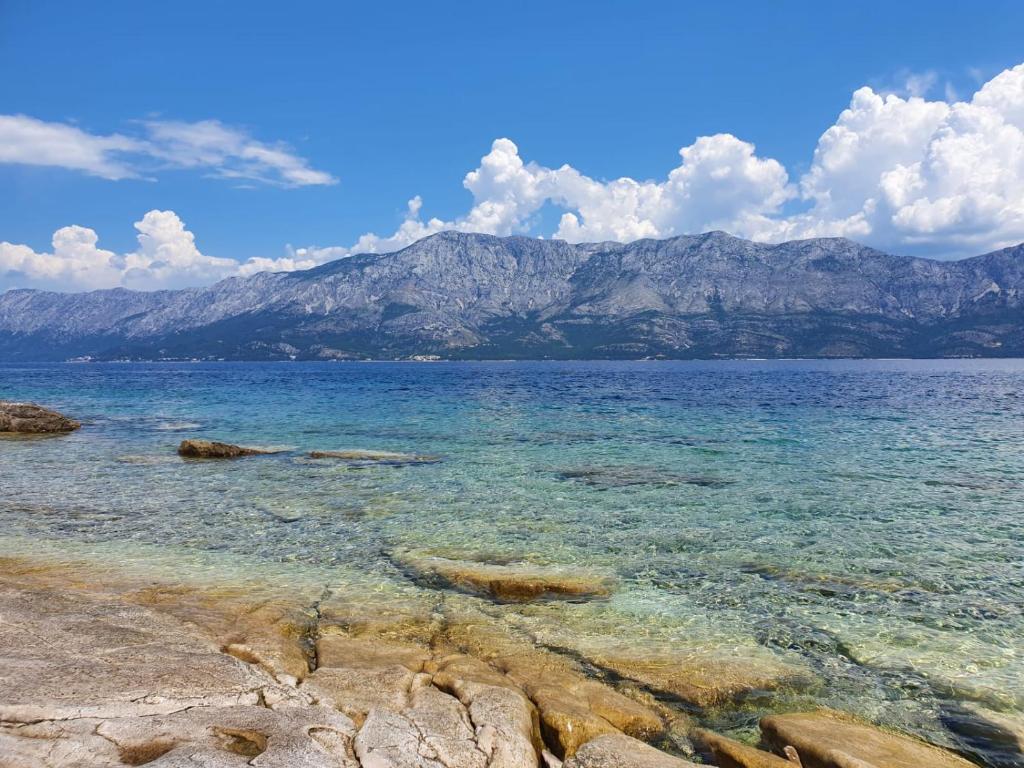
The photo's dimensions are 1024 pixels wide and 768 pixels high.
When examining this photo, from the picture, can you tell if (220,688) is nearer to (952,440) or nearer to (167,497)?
(167,497)

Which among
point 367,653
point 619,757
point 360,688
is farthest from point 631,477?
point 619,757

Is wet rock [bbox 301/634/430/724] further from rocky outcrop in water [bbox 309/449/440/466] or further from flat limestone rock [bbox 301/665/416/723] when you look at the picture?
rocky outcrop in water [bbox 309/449/440/466]

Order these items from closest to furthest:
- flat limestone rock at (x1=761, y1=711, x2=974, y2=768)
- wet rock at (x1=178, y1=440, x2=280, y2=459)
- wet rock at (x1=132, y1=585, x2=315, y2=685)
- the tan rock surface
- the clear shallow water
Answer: the tan rock surface → flat limestone rock at (x1=761, y1=711, x2=974, y2=768) → wet rock at (x1=132, y1=585, x2=315, y2=685) → the clear shallow water → wet rock at (x1=178, y1=440, x2=280, y2=459)

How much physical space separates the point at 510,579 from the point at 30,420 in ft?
180

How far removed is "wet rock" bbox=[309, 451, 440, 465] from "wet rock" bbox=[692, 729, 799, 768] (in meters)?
29.9

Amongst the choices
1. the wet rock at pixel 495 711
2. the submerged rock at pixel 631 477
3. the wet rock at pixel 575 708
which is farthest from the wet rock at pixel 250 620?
the submerged rock at pixel 631 477

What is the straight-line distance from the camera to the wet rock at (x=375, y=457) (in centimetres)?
3853

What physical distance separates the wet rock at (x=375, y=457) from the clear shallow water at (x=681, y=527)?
1.62 m

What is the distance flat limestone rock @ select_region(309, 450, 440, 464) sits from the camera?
38562 mm

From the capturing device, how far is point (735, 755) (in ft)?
30.3

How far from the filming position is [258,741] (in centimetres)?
788

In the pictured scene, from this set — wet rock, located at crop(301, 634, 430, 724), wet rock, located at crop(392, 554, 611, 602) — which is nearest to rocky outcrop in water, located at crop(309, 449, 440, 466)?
wet rock, located at crop(392, 554, 611, 602)

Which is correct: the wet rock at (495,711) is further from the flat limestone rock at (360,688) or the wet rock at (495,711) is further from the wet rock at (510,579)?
the wet rock at (510,579)

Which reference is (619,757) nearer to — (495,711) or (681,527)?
(495,711)
